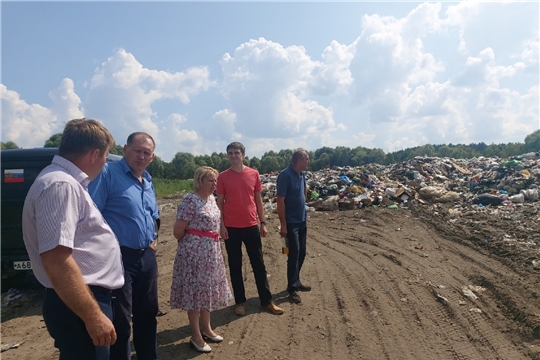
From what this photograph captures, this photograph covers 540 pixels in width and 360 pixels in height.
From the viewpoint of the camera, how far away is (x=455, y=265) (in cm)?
607

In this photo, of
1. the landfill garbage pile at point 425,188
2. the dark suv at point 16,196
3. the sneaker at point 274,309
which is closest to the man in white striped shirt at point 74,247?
the sneaker at point 274,309

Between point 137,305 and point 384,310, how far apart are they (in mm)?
3061

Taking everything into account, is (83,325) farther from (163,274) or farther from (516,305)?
(516,305)

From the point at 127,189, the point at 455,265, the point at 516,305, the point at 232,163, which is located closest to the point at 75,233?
the point at 127,189

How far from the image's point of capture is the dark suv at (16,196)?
15.0ft

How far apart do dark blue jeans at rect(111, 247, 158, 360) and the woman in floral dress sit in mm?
446

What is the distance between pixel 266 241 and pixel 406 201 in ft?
19.3

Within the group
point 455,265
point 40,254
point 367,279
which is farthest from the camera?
point 455,265

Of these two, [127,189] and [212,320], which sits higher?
[127,189]

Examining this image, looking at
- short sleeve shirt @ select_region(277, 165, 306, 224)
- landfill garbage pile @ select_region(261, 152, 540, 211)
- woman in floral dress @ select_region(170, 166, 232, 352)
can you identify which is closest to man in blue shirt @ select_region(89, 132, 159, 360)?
woman in floral dress @ select_region(170, 166, 232, 352)

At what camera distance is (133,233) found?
8.96ft

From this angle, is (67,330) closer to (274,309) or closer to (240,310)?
(240,310)

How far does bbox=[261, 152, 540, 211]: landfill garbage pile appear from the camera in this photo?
1166cm

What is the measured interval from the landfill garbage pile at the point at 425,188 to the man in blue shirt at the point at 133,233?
9.36 meters
